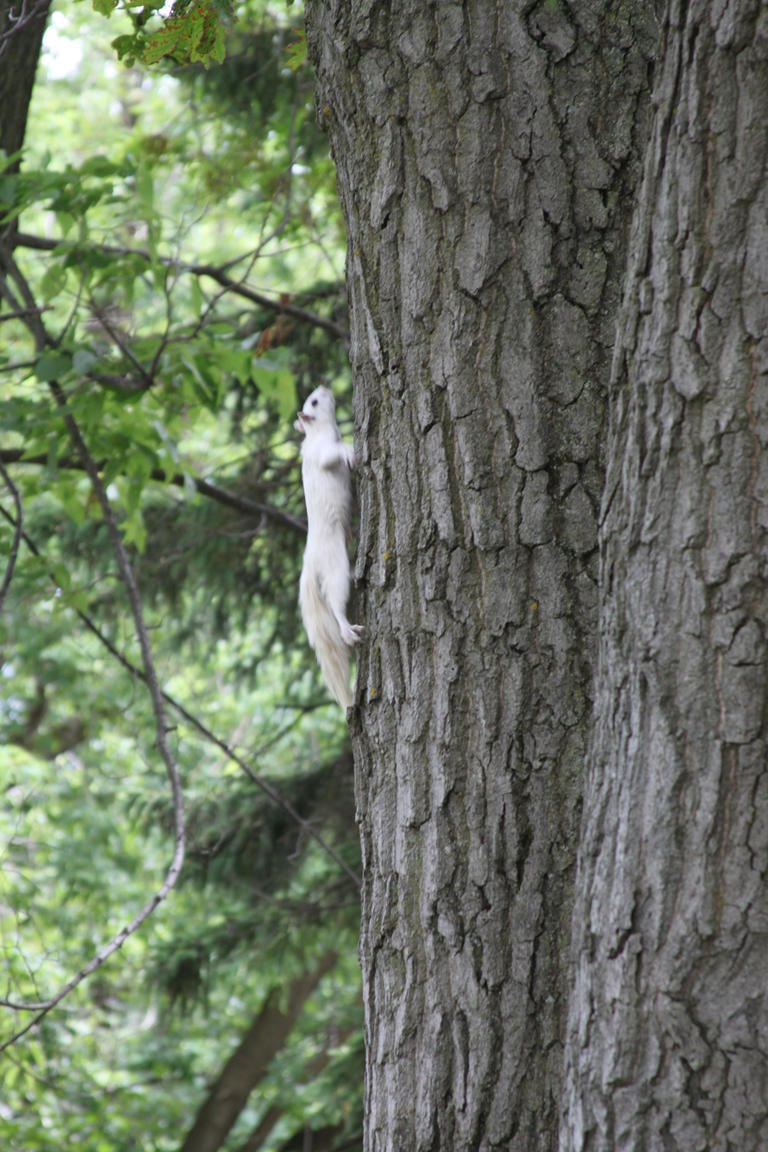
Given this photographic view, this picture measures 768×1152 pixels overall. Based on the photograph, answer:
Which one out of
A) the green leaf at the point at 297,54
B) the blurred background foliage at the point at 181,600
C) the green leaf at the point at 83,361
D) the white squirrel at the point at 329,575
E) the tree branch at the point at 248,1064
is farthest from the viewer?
the tree branch at the point at 248,1064

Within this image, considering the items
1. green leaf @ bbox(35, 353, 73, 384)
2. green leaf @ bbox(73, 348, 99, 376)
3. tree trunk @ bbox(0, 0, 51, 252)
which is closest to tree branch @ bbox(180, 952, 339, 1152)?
green leaf @ bbox(35, 353, 73, 384)

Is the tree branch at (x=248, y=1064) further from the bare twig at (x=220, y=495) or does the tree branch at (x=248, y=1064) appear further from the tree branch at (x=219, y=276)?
the tree branch at (x=219, y=276)

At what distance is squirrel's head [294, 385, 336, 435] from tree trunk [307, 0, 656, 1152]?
42.3 inches

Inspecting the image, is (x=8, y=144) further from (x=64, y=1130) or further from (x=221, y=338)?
(x=64, y=1130)

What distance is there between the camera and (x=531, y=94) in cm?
170

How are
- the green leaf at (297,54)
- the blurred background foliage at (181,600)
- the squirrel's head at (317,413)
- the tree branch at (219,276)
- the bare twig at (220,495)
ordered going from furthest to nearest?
1. the bare twig at (220,495)
2. the tree branch at (219,276)
3. the blurred background foliage at (181,600)
4. the squirrel's head at (317,413)
5. the green leaf at (297,54)

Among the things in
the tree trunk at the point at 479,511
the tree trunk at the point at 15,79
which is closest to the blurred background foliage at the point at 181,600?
the tree trunk at the point at 15,79

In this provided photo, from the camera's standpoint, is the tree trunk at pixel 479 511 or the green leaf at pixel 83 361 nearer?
the tree trunk at pixel 479 511

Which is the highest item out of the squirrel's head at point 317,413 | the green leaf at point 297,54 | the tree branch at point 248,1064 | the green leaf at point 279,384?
the green leaf at point 297,54

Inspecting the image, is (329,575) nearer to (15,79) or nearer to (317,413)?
(317,413)

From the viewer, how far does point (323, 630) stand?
87.9 inches

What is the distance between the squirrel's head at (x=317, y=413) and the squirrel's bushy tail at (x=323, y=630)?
2.35 feet

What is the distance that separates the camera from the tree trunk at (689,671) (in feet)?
4.09

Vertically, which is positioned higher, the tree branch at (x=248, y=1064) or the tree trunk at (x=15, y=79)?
the tree trunk at (x=15, y=79)
